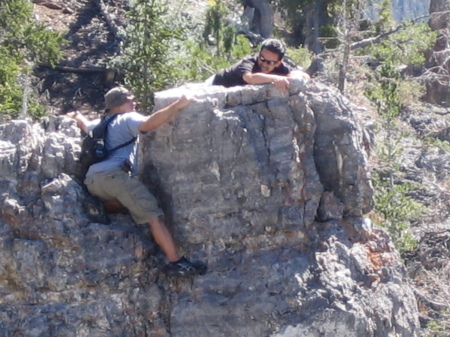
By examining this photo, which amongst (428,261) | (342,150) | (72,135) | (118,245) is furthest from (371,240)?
(428,261)

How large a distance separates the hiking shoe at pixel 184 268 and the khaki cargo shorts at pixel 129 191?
41 centimetres

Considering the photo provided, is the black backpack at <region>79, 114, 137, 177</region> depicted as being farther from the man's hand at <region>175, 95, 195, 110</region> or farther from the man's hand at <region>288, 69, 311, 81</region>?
the man's hand at <region>288, 69, 311, 81</region>

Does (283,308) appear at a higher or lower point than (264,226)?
lower

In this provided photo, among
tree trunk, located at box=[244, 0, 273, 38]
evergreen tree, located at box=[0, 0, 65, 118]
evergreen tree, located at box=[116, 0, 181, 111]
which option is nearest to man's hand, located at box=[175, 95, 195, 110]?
evergreen tree, located at box=[0, 0, 65, 118]

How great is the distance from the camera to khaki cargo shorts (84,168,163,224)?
7.15m

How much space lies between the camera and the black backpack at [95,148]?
24.0 feet

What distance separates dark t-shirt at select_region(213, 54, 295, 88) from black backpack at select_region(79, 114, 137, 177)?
41.4 inches

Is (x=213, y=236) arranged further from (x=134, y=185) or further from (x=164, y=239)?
(x=134, y=185)

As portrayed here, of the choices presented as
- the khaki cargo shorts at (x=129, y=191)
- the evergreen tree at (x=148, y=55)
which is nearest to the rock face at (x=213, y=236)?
the khaki cargo shorts at (x=129, y=191)

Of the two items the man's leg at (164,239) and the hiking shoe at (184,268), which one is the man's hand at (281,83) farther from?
the hiking shoe at (184,268)

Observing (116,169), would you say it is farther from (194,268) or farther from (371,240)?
(371,240)

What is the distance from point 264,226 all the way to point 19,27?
27.9 feet

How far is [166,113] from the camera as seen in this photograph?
23.4 feet

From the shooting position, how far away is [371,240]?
25.4ft
